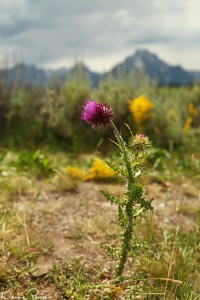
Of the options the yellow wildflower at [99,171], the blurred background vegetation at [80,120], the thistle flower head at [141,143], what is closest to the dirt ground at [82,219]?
the yellow wildflower at [99,171]

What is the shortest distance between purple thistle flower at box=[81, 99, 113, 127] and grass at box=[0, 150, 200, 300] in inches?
24.7

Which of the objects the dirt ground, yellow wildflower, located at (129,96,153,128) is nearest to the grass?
the dirt ground

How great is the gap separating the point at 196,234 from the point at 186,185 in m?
1.91

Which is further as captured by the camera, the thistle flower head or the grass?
the grass

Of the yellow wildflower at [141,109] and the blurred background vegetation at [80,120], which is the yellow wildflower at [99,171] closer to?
the blurred background vegetation at [80,120]

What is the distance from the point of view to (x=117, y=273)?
2.24m

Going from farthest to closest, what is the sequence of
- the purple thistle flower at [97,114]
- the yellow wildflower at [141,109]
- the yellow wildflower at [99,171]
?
1. the yellow wildflower at [141,109]
2. the yellow wildflower at [99,171]
3. the purple thistle flower at [97,114]

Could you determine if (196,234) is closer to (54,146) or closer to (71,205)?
(71,205)

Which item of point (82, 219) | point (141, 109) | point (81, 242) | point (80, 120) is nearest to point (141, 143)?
point (81, 242)

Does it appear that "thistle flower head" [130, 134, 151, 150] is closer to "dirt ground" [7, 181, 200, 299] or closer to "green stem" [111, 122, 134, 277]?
"green stem" [111, 122, 134, 277]

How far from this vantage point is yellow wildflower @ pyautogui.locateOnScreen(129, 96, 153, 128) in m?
6.82

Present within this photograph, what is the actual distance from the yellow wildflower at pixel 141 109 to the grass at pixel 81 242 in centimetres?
218

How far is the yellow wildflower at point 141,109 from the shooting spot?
6.82 metres

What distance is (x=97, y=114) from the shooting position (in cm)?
184
